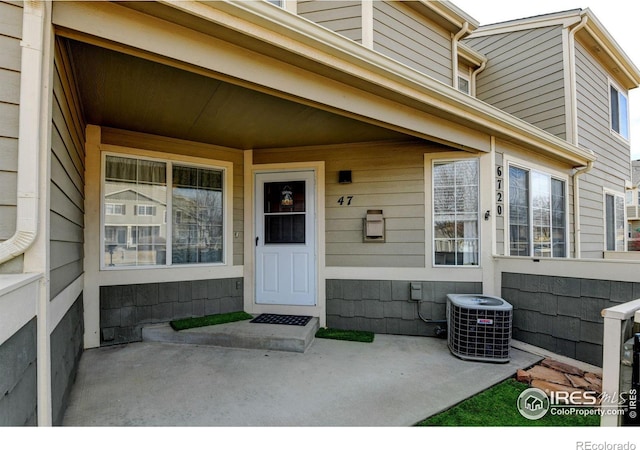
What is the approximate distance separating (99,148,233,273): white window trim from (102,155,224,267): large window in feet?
0.08

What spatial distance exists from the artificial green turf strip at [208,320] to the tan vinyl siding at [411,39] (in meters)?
3.65

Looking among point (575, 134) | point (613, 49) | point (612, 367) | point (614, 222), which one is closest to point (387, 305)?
point (612, 367)

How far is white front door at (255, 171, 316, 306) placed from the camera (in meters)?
4.15

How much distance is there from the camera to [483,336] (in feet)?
9.96

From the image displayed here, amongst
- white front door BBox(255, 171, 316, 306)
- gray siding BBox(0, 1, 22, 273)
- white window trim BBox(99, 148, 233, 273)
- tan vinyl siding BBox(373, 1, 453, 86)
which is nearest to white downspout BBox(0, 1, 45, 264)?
gray siding BBox(0, 1, 22, 273)

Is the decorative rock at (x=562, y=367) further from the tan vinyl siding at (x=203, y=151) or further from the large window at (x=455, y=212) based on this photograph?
the tan vinyl siding at (x=203, y=151)

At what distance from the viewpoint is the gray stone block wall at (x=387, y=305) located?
3.82 meters

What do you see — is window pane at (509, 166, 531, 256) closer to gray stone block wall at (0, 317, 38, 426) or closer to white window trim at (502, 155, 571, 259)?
white window trim at (502, 155, 571, 259)

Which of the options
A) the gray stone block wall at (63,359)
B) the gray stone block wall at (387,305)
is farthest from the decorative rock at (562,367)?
the gray stone block wall at (63,359)

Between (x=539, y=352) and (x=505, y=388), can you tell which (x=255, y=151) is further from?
(x=539, y=352)

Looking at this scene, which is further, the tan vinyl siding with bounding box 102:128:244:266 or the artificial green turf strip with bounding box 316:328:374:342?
the artificial green turf strip with bounding box 316:328:374:342

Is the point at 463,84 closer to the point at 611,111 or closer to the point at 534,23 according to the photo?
the point at 534,23

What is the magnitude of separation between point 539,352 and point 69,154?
14.9 ft
